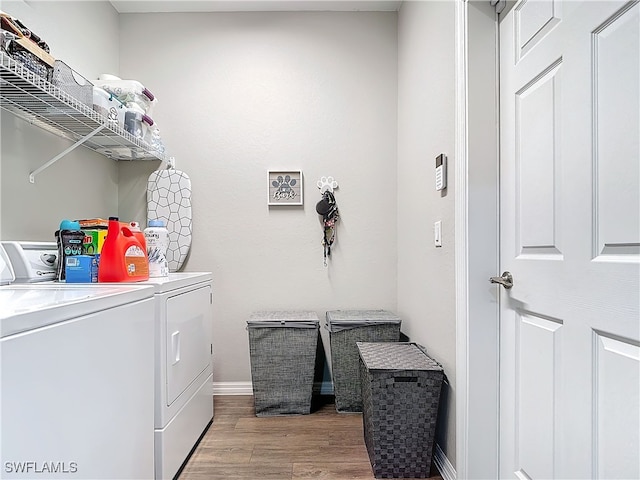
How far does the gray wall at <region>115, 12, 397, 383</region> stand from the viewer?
2.65m

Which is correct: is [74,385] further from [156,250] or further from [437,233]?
[437,233]

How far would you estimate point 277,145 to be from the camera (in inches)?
105

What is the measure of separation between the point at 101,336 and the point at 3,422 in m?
0.33

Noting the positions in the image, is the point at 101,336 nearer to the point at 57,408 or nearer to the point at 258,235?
the point at 57,408

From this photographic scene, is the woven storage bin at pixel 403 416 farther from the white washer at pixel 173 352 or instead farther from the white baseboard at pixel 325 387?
the white baseboard at pixel 325 387

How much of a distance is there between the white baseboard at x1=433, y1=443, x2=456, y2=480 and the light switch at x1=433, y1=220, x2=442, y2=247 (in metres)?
0.93

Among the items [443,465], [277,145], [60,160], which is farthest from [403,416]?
[60,160]

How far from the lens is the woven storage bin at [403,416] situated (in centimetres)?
162

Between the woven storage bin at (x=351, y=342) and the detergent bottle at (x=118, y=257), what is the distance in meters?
1.18

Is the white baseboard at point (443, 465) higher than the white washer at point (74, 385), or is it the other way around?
the white washer at point (74, 385)

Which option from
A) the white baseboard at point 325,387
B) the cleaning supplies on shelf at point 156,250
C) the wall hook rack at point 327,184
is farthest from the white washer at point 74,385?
the wall hook rack at point 327,184

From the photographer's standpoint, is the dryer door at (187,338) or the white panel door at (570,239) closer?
the white panel door at (570,239)

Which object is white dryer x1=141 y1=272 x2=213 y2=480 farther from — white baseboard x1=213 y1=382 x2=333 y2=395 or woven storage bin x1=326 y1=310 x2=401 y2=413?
woven storage bin x1=326 y1=310 x2=401 y2=413

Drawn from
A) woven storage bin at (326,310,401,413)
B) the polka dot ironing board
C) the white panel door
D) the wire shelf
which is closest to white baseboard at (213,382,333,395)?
woven storage bin at (326,310,401,413)
